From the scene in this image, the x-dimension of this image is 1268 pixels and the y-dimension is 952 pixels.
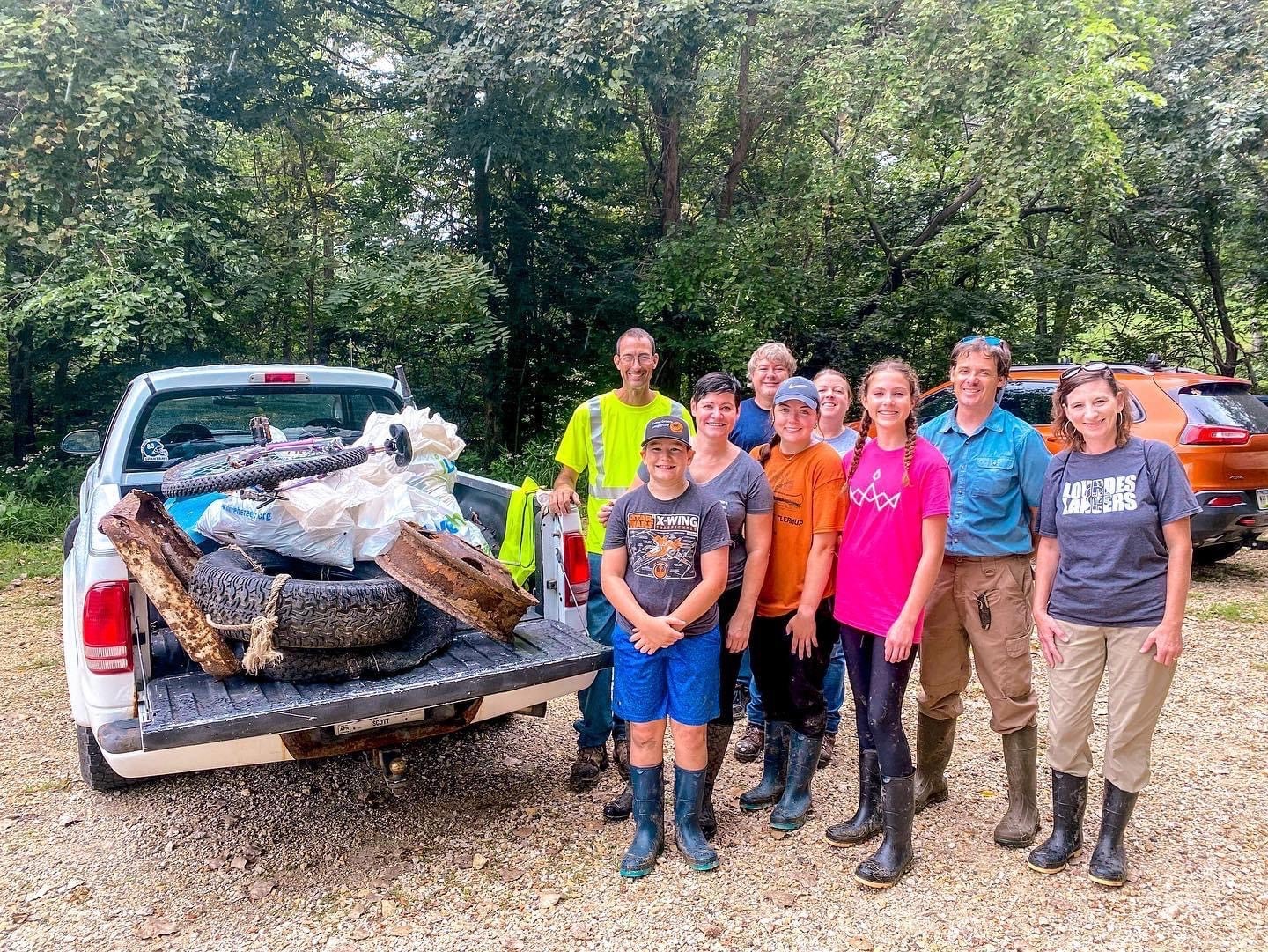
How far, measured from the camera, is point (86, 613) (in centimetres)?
274

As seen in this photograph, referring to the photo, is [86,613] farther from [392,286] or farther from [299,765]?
[392,286]

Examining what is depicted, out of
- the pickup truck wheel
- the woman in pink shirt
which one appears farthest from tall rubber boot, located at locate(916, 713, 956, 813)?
the pickup truck wheel

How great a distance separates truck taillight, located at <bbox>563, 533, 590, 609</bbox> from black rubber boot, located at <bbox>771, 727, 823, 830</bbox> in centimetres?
105

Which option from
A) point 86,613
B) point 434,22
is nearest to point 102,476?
point 86,613

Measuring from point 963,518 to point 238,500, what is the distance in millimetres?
2743

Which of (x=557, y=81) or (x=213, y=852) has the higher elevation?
(x=557, y=81)

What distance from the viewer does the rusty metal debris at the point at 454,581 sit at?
2.96m

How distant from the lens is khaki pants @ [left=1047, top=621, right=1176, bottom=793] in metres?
2.70

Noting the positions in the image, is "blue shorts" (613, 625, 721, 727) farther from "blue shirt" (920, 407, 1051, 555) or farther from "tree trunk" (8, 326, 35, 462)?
"tree trunk" (8, 326, 35, 462)

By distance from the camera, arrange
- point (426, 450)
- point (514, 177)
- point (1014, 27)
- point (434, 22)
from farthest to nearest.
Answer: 1. point (514, 177)
2. point (434, 22)
3. point (1014, 27)
4. point (426, 450)

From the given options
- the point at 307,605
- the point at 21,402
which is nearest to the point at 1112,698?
the point at 307,605

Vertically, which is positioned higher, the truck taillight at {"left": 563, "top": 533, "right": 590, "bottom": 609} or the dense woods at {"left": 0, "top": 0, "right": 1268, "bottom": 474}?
the dense woods at {"left": 0, "top": 0, "right": 1268, "bottom": 474}

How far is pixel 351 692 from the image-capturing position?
9.04ft

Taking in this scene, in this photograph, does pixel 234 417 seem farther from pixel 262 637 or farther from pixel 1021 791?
pixel 1021 791
